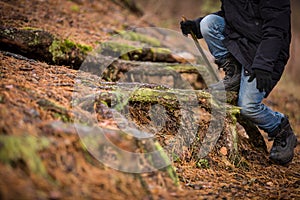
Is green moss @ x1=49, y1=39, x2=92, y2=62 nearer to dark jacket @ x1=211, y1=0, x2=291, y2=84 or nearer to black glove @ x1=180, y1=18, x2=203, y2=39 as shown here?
black glove @ x1=180, y1=18, x2=203, y2=39

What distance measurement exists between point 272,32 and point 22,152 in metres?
2.70

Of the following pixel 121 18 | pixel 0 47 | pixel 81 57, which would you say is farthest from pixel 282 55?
pixel 121 18

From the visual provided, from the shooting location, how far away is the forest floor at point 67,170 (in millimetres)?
1685

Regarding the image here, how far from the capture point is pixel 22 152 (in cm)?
171

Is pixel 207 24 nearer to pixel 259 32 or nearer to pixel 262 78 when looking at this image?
pixel 259 32

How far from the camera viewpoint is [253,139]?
374cm

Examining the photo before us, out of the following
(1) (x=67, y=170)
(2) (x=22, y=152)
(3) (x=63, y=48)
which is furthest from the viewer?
(3) (x=63, y=48)

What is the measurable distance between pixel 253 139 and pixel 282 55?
122 centimetres

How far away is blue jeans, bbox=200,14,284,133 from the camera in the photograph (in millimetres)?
3285

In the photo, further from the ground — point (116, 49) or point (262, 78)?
point (116, 49)

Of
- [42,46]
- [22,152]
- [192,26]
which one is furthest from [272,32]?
[42,46]

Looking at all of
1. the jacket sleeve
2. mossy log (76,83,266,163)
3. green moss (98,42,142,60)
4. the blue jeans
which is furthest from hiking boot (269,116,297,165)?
green moss (98,42,142,60)

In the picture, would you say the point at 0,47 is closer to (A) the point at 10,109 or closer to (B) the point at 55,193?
(A) the point at 10,109

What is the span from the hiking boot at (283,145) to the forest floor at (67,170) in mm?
110
